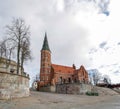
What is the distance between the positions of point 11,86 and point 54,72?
5586cm

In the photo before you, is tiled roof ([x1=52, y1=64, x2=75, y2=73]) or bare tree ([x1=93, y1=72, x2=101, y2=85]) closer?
tiled roof ([x1=52, y1=64, x2=75, y2=73])

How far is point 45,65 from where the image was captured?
8756cm

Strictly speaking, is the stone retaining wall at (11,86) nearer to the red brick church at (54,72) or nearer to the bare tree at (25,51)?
the bare tree at (25,51)

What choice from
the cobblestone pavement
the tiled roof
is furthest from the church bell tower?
the cobblestone pavement

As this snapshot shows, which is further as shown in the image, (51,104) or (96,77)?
(96,77)

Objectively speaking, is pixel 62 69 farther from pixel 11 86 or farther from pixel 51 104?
pixel 51 104

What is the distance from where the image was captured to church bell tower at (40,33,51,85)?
86.1m

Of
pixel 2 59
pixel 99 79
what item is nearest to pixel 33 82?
pixel 99 79

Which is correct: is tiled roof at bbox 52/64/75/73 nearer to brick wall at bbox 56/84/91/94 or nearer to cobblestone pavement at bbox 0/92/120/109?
brick wall at bbox 56/84/91/94

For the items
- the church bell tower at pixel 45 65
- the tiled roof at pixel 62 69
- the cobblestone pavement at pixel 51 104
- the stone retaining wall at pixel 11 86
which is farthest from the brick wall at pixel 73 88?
the stone retaining wall at pixel 11 86

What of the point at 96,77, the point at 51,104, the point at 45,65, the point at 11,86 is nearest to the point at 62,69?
the point at 45,65

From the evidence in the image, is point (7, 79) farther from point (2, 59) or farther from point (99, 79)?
point (99, 79)

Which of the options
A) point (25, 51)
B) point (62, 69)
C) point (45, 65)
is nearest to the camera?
point (25, 51)

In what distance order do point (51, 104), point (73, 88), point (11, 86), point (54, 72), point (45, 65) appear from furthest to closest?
point (45, 65) < point (54, 72) < point (73, 88) < point (11, 86) < point (51, 104)
